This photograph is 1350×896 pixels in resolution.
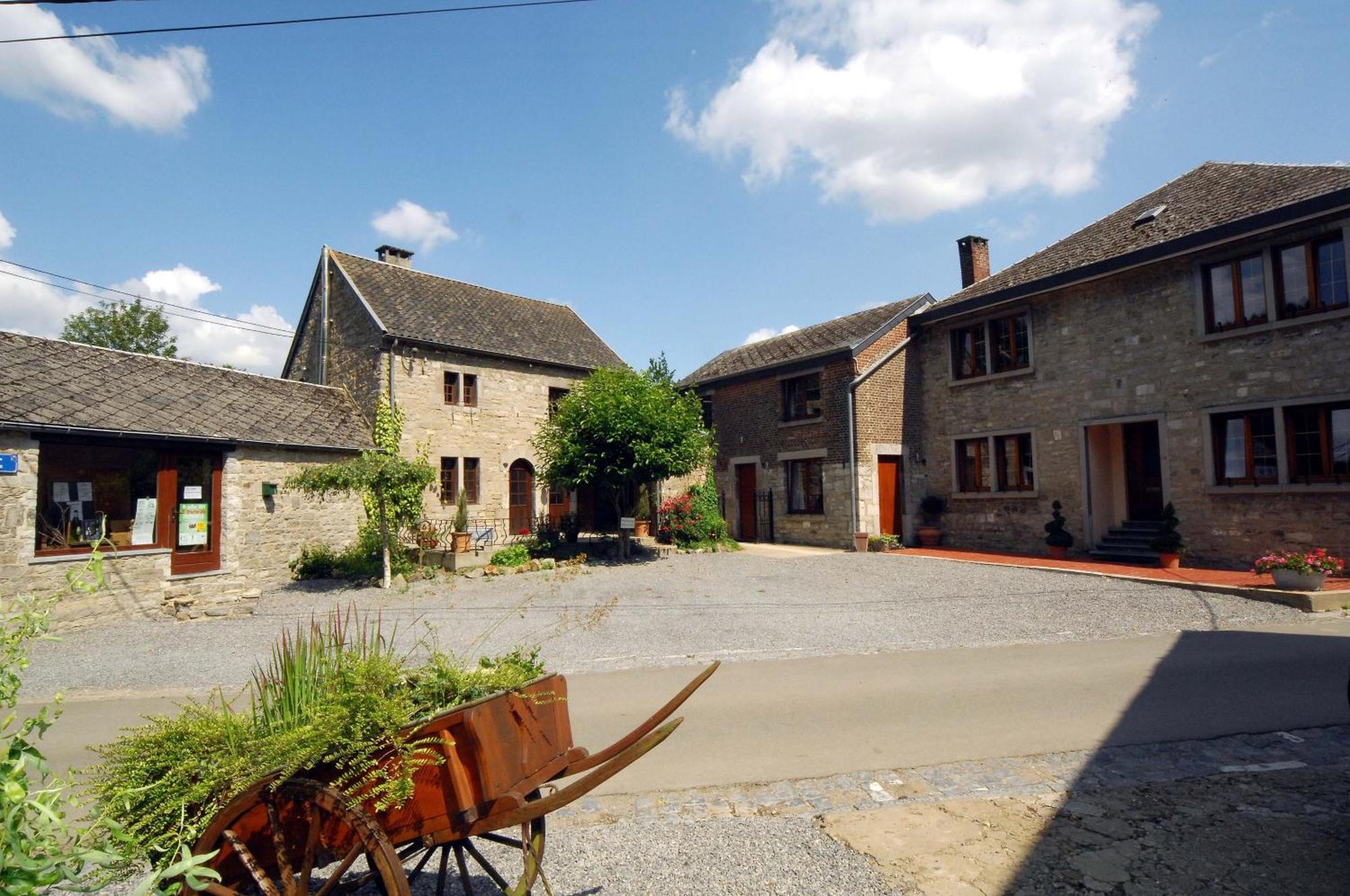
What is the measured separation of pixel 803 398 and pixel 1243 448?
9.80 meters

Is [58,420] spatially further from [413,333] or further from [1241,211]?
[1241,211]

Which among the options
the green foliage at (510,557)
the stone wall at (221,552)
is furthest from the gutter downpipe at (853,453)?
the stone wall at (221,552)

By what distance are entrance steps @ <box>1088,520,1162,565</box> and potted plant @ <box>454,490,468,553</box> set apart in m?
13.5

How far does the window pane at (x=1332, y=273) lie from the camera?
12.0m

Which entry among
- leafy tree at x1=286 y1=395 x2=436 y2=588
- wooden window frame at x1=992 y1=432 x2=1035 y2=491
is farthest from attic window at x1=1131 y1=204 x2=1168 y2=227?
leafy tree at x1=286 y1=395 x2=436 y2=588

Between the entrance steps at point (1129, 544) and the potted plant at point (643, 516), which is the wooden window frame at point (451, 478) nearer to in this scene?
the potted plant at point (643, 516)

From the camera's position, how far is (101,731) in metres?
6.04

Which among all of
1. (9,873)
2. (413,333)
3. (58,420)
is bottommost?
(9,873)

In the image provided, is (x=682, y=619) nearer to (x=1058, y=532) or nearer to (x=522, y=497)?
(x=1058, y=532)

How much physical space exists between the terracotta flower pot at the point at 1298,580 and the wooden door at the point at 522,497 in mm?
15778

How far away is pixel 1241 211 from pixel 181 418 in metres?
19.4

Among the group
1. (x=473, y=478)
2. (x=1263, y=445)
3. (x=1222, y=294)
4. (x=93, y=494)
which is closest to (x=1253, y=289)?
(x=1222, y=294)

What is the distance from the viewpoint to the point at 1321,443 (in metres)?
12.2

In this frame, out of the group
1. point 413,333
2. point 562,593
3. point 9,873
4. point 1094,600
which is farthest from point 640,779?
point 413,333
